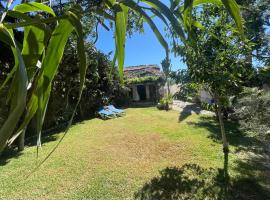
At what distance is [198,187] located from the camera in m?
6.58

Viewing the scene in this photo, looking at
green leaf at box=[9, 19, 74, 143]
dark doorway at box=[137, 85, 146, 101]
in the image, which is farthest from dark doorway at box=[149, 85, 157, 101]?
green leaf at box=[9, 19, 74, 143]

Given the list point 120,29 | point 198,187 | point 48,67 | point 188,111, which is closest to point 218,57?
point 198,187

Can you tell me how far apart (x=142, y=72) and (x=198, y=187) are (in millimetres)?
20767

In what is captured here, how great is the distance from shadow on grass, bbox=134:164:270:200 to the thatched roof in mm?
18301

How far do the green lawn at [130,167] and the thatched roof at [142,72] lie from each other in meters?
14.3

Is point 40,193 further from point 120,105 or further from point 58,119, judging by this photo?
point 120,105

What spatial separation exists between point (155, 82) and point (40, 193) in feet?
61.7

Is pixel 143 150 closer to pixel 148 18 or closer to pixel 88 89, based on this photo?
pixel 88 89

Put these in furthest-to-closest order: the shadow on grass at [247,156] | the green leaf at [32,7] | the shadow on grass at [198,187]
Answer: the shadow on grass at [247,156], the shadow on grass at [198,187], the green leaf at [32,7]

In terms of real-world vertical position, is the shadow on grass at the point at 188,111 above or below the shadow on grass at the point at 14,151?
above

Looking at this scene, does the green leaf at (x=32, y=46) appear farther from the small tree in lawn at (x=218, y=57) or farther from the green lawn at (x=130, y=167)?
the small tree in lawn at (x=218, y=57)

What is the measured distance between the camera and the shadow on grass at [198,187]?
6199 mm

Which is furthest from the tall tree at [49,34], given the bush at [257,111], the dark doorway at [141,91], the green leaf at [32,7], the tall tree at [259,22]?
the dark doorway at [141,91]

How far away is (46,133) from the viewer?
43.3ft
